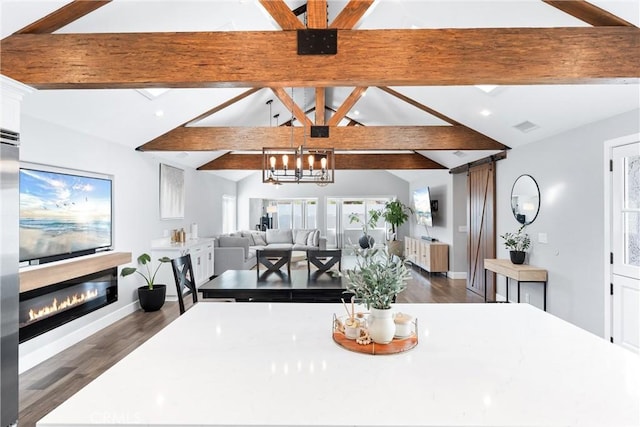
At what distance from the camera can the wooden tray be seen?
140 centimetres

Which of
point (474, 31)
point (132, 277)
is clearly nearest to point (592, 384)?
point (474, 31)

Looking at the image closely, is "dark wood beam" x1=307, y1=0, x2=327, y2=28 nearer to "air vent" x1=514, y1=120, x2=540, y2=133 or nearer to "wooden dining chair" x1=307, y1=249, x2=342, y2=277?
"wooden dining chair" x1=307, y1=249, x2=342, y2=277

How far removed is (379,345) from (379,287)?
0.79 feet

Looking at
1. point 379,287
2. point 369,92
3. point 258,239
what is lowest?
point 258,239

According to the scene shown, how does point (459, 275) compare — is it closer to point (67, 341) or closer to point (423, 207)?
point (423, 207)

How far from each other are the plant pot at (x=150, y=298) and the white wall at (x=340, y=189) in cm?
574

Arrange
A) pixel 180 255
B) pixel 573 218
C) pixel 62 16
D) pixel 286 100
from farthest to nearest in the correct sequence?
pixel 180 255, pixel 286 100, pixel 573 218, pixel 62 16

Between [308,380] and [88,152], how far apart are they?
409cm

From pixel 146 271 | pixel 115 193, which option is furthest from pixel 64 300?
pixel 146 271

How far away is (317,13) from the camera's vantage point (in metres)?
2.42

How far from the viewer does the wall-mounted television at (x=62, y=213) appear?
3191 mm

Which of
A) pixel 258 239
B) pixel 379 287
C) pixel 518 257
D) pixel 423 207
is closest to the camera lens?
pixel 379 287

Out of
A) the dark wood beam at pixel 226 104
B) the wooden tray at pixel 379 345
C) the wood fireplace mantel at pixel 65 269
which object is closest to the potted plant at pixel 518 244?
the wooden tray at pixel 379 345

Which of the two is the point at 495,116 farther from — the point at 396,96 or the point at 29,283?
the point at 29,283
